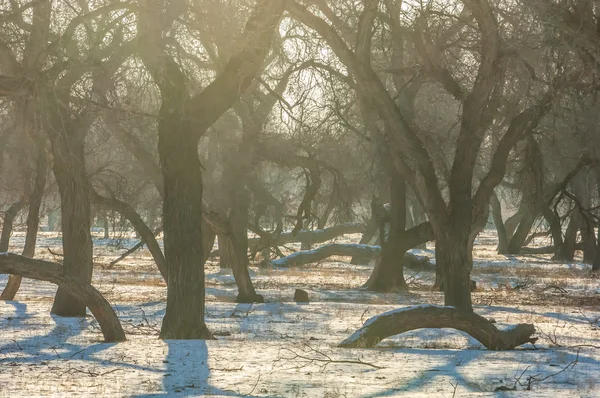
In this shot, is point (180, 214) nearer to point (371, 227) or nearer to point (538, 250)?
point (371, 227)

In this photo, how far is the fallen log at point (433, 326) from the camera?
12023 mm

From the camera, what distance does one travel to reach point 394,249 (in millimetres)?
25359

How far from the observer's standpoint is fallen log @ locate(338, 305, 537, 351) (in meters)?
12.0

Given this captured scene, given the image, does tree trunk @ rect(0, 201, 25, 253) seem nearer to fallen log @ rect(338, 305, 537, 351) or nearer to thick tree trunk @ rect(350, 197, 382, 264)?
thick tree trunk @ rect(350, 197, 382, 264)

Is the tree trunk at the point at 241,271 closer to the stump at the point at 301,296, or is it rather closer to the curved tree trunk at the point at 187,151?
the stump at the point at 301,296

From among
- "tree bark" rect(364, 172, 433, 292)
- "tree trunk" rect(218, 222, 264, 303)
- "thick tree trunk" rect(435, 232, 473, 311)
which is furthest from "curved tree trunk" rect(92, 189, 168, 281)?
"tree bark" rect(364, 172, 433, 292)

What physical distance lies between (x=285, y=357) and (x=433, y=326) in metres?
2.24

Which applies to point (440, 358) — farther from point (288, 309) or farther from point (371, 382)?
point (288, 309)

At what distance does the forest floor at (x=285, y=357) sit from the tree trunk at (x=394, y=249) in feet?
12.2

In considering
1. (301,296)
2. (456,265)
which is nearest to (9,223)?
(301,296)

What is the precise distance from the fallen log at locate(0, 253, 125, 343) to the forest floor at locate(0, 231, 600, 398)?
31 cm

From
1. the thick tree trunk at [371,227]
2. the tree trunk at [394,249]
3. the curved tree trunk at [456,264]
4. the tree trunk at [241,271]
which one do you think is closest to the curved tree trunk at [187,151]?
the curved tree trunk at [456,264]

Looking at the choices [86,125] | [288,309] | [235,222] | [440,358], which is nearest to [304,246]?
[235,222]

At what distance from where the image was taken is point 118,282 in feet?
92.6
